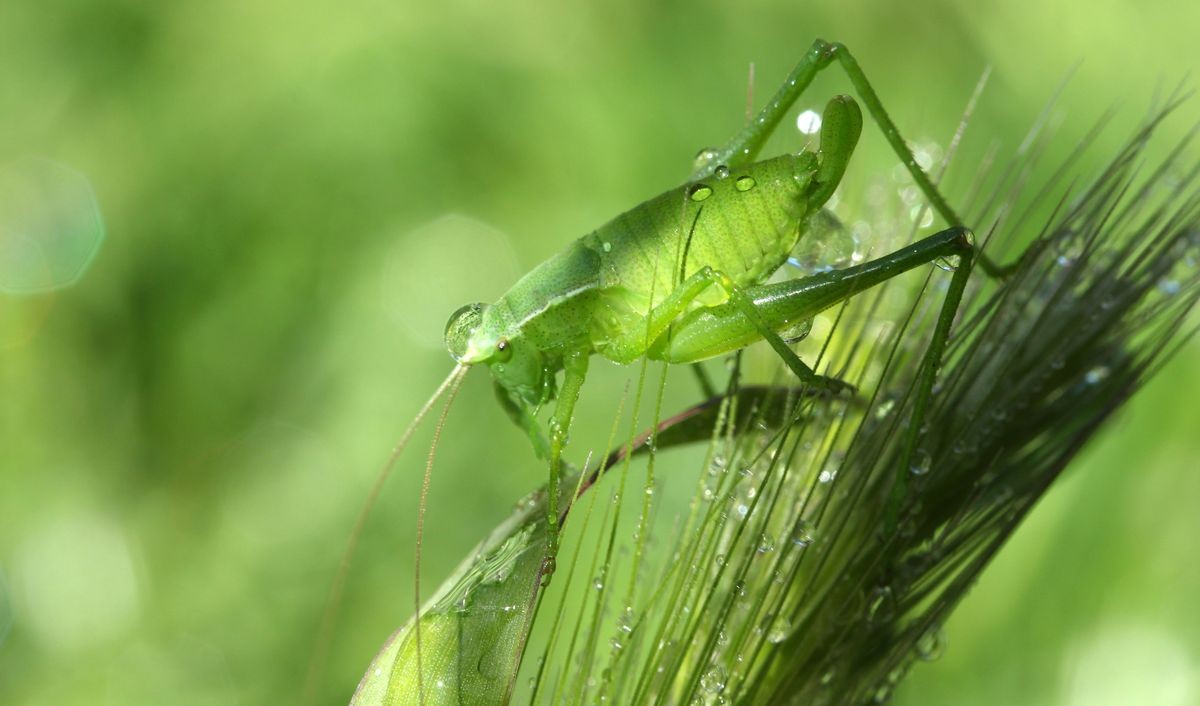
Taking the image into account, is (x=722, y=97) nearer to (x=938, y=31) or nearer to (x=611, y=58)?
(x=611, y=58)

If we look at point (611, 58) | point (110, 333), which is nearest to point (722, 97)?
point (611, 58)

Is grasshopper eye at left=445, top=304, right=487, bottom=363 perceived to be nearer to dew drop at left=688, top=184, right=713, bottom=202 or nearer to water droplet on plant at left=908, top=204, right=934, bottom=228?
dew drop at left=688, top=184, right=713, bottom=202

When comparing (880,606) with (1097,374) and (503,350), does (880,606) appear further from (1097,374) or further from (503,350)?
(503,350)

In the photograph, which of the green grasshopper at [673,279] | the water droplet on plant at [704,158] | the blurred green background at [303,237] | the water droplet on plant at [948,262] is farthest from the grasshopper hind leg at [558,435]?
the blurred green background at [303,237]

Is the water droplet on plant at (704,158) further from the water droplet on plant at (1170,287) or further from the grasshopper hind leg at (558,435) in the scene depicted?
the water droplet on plant at (1170,287)

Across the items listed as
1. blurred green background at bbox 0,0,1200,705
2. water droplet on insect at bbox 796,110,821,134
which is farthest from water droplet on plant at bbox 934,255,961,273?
blurred green background at bbox 0,0,1200,705

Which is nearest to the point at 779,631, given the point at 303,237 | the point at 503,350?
the point at 503,350
